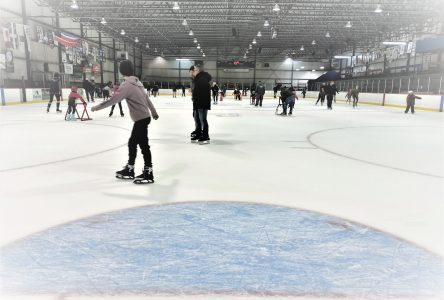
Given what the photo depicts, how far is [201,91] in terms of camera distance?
6387mm

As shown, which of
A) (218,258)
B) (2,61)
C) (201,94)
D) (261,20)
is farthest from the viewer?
(261,20)

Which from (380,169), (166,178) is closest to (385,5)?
(380,169)

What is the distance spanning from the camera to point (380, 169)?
4.77 metres

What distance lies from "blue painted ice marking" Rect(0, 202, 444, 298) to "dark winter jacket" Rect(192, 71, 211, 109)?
12.2 feet

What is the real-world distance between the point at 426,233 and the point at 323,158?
283 cm

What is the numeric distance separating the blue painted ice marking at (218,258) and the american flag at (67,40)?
73.4ft

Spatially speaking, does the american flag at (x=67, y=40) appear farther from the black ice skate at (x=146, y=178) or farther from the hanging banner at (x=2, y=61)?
the black ice skate at (x=146, y=178)

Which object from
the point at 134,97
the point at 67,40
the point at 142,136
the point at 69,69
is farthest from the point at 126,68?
the point at 67,40

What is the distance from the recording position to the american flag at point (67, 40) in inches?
868

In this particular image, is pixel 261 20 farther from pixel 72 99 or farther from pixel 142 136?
pixel 142 136

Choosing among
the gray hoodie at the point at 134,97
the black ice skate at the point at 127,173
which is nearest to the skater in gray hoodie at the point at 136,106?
the gray hoodie at the point at 134,97

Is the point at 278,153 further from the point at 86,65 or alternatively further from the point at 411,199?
the point at 86,65

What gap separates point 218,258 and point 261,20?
28.4 m

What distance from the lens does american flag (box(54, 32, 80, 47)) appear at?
22.0 meters
